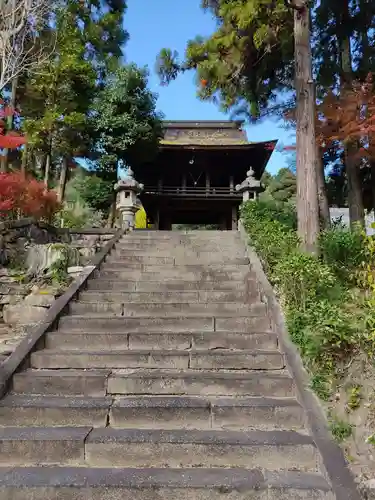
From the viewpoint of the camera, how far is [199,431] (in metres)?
3.02

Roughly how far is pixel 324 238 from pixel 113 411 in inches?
168

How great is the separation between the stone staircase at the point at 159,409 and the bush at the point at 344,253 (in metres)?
1.20

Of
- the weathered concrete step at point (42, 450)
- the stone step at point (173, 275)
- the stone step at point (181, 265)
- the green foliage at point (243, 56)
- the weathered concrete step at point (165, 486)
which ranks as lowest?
the weathered concrete step at point (165, 486)

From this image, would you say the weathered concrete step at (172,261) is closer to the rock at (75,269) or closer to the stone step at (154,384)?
the rock at (75,269)

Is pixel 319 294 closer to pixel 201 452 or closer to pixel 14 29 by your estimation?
pixel 201 452

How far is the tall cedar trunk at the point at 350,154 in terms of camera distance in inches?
370

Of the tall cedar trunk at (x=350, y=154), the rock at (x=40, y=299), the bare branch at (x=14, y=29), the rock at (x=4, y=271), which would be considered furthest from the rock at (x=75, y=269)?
the tall cedar trunk at (x=350, y=154)

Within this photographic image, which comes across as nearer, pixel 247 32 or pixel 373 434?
pixel 373 434

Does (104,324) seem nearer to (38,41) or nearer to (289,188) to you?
(38,41)

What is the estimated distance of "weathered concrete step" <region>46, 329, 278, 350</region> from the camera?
4121mm

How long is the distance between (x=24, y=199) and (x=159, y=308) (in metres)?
5.03

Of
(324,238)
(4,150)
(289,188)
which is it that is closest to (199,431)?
(324,238)

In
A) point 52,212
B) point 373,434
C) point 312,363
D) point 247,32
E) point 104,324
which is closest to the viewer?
point 373,434

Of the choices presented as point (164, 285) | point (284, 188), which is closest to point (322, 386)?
point (164, 285)
